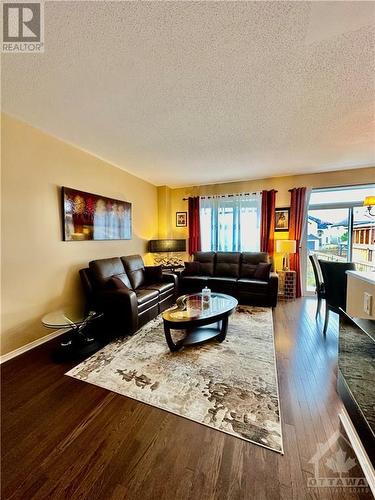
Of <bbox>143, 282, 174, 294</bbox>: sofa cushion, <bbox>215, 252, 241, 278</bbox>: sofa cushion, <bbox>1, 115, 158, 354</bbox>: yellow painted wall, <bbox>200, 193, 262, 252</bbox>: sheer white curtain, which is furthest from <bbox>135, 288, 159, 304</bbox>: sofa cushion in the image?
<bbox>200, 193, 262, 252</bbox>: sheer white curtain

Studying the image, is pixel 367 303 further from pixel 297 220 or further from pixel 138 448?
pixel 297 220

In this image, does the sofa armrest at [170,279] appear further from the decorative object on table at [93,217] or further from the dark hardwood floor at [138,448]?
the dark hardwood floor at [138,448]

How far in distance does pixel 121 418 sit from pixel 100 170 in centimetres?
342

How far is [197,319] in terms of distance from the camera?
2.38 m

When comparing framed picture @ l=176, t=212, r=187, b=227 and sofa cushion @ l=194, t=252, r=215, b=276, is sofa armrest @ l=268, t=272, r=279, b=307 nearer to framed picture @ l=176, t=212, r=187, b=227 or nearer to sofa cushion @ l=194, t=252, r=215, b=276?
sofa cushion @ l=194, t=252, r=215, b=276

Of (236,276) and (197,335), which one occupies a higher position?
(236,276)

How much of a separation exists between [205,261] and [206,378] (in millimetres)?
3065

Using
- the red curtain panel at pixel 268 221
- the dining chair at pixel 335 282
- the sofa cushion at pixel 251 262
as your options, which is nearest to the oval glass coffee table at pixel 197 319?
the dining chair at pixel 335 282

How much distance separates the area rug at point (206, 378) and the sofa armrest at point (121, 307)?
206mm

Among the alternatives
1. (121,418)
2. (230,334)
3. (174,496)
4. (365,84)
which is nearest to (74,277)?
(121,418)

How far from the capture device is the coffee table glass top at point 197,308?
243 cm

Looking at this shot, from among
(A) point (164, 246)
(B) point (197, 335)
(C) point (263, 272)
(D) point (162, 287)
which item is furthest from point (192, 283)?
(B) point (197, 335)

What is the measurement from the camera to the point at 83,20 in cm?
129

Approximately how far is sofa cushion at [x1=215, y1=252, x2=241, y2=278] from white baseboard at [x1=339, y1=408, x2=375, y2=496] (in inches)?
122
